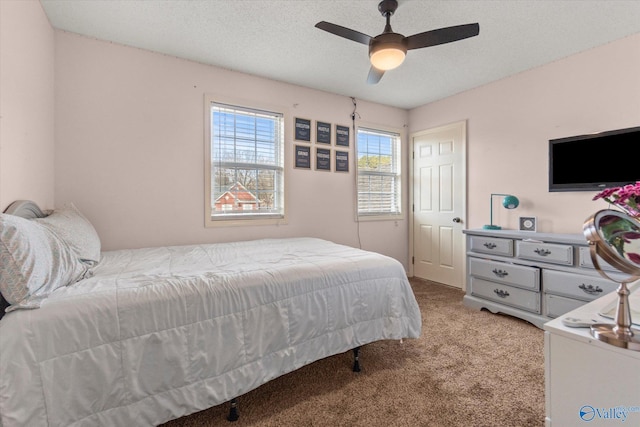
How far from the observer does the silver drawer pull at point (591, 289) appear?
7.50 ft

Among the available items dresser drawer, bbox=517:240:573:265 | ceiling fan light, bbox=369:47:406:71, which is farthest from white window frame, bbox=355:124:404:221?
ceiling fan light, bbox=369:47:406:71

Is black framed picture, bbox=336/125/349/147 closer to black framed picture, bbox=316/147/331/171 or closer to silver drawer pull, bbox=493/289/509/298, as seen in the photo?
black framed picture, bbox=316/147/331/171

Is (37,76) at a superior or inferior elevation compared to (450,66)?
inferior

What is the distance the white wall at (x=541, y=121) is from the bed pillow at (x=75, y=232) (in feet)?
12.6

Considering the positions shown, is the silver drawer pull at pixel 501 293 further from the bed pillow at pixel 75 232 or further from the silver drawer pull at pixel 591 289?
the bed pillow at pixel 75 232

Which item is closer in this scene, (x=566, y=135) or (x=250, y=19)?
(x=250, y=19)

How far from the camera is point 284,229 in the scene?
344 cm

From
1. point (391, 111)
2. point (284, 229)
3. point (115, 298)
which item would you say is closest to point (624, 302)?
point (115, 298)

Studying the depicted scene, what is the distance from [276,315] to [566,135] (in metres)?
3.22

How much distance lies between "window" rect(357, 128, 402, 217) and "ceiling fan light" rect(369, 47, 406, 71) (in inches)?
76.4

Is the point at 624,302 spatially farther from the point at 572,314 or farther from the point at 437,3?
the point at 437,3

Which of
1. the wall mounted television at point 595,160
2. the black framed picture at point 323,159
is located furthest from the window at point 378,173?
the wall mounted television at point 595,160

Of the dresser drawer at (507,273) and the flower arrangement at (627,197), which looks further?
the dresser drawer at (507,273)

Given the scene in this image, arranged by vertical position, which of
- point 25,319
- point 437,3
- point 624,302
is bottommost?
point 25,319
